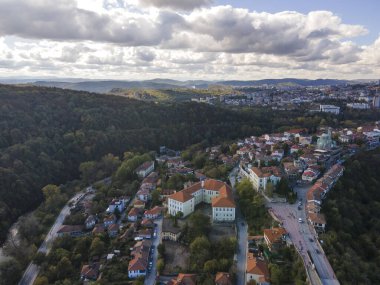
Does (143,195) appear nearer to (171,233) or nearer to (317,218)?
(171,233)

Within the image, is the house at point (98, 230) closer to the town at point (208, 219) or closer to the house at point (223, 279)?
the town at point (208, 219)

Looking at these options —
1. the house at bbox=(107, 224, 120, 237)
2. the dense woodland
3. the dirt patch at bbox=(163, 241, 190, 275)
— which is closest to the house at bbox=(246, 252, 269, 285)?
the dirt patch at bbox=(163, 241, 190, 275)

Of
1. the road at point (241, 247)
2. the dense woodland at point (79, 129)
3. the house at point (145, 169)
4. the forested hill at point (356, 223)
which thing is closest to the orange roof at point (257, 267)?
the road at point (241, 247)

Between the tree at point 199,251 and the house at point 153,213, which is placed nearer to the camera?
the tree at point 199,251

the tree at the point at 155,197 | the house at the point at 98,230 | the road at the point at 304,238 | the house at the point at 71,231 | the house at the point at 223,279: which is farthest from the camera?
the tree at the point at 155,197

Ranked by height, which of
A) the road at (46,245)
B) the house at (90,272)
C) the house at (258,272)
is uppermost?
the house at (258,272)

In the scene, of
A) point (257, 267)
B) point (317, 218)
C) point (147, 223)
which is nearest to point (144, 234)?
point (147, 223)
